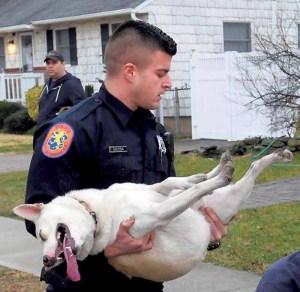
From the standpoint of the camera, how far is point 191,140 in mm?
19000

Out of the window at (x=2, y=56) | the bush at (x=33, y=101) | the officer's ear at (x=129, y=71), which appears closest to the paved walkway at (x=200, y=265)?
the officer's ear at (x=129, y=71)

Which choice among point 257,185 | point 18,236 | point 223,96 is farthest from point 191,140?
point 18,236

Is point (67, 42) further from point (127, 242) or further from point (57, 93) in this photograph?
point (127, 242)

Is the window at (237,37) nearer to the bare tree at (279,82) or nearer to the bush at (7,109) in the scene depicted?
the bush at (7,109)

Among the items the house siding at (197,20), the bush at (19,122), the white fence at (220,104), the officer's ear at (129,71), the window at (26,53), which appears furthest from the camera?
the window at (26,53)

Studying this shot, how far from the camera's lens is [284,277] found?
2.82 metres

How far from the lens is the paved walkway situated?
21.4 feet

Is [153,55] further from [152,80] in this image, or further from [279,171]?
[279,171]

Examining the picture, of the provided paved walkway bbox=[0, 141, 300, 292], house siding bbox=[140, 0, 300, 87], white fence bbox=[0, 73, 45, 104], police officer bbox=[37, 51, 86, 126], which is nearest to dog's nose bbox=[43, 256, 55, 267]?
paved walkway bbox=[0, 141, 300, 292]

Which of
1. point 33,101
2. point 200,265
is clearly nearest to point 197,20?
point 33,101

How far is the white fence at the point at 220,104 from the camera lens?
17.2 metres

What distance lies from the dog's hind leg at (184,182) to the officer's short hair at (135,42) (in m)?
0.57

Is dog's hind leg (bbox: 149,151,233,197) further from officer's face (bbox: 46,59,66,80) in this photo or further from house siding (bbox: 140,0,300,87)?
house siding (bbox: 140,0,300,87)

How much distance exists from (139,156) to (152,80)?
35 cm
